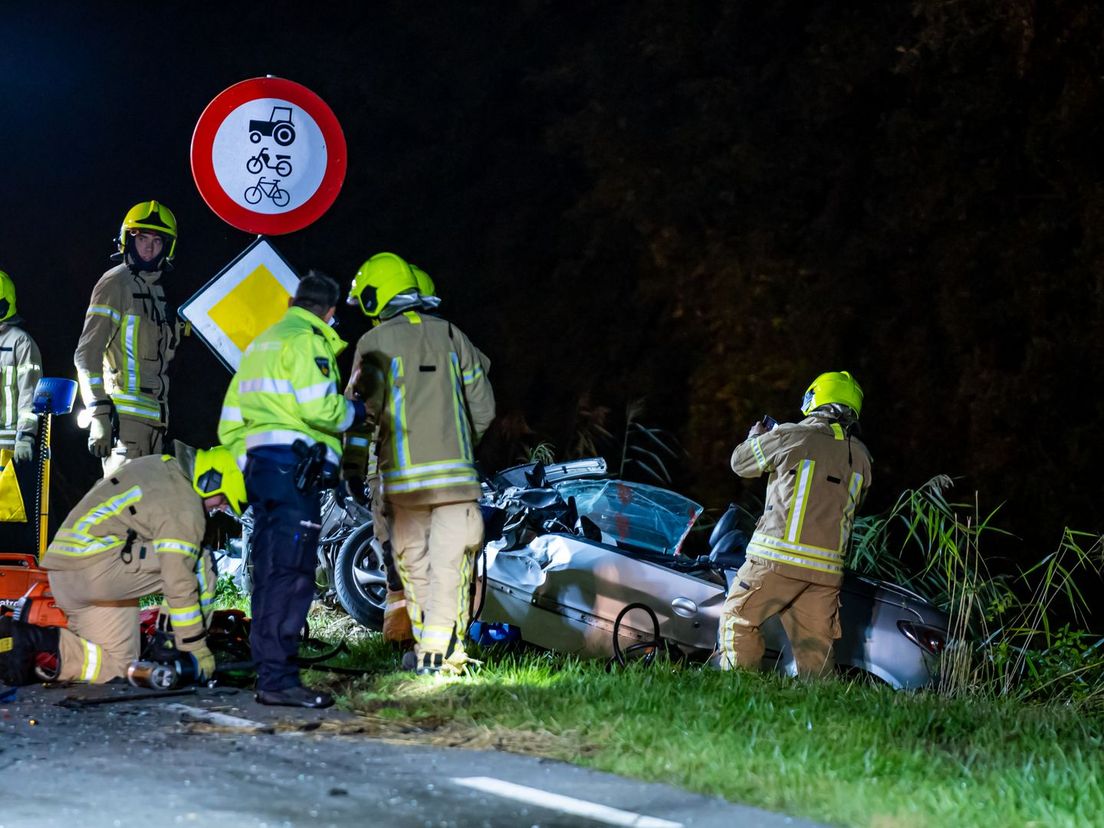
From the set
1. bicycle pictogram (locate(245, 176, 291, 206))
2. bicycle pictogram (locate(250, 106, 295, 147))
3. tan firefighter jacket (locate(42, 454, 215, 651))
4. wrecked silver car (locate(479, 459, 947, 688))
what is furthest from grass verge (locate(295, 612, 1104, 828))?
bicycle pictogram (locate(250, 106, 295, 147))

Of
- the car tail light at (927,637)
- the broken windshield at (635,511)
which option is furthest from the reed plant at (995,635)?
the broken windshield at (635,511)

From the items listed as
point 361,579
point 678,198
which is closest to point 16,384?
point 361,579

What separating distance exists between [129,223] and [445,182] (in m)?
12.8

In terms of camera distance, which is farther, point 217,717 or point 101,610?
point 101,610

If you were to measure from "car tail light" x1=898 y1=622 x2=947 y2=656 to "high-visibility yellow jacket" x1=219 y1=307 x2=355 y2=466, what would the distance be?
3.15m

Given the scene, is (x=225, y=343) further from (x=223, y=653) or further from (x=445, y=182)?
(x=445, y=182)

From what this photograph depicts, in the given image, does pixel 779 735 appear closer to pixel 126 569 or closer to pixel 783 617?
pixel 783 617

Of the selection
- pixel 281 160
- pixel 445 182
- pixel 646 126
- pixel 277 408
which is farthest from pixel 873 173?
pixel 277 408

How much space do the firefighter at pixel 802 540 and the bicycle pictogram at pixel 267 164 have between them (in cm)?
285

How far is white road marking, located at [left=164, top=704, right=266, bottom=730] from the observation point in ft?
19.7

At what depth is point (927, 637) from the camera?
8070 mm

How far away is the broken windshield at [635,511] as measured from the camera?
9375 mm

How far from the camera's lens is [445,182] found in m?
21.8

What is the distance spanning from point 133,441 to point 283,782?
4.54 m
